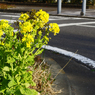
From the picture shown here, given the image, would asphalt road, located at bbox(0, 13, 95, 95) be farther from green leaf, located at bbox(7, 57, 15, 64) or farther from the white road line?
green leaf, located at bbox(7, 57, 15, 64)

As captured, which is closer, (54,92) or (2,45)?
(2,45)

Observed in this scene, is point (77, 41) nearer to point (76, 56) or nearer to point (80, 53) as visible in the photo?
point (80, 53)

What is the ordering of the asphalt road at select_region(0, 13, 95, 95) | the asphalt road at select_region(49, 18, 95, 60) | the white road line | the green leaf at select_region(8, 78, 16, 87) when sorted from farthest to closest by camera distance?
the asphalt road at select_region(49, 18, 95, 60)
the white road line
the asphalt road at select_region(0, 13, 95, 95)
the green leaf at select_region(8, 78, 16, 87)

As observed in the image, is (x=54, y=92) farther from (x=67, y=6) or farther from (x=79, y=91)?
(x=67, y=6)

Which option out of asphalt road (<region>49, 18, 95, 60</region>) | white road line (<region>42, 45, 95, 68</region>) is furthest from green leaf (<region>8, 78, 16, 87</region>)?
asphalt road (<region>49, 18, 95, 60</region>)

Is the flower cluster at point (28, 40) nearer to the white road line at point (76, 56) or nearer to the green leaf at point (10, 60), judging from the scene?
the green leaf at point (10, 60)

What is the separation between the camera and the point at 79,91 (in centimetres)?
369

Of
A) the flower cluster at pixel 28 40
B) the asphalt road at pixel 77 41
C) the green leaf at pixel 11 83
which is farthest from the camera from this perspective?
the asphalt road at pixel 77 41

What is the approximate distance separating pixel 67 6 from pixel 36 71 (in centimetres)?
2221

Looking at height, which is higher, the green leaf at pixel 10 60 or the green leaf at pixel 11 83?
the green leaf at pixel 10 60

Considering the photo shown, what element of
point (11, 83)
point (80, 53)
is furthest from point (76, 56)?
point (11, 83)

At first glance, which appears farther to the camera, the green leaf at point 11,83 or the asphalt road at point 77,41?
the asphalt road at point 77,41

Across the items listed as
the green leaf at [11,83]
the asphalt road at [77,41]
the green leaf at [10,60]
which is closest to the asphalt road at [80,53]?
the asphalt road at [77,41]

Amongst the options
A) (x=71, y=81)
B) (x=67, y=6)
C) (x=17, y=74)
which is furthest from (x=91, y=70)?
(x=67, y=6)
